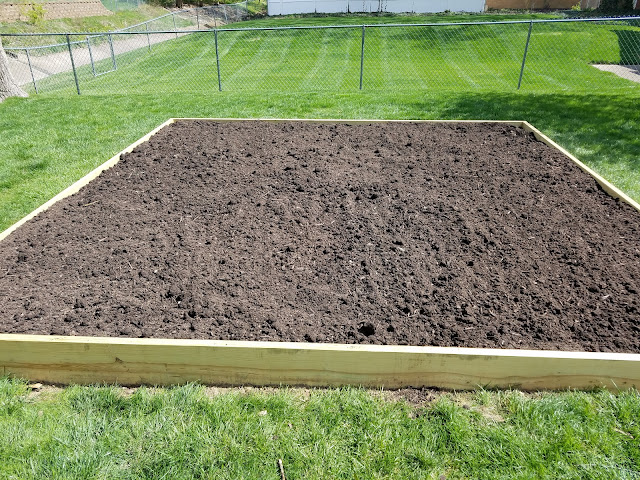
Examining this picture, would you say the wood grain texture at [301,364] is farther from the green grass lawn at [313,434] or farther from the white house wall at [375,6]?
the white house wall at [375,6]

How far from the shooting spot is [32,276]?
3.38 m

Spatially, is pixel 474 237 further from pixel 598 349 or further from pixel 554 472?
pixel 554 472

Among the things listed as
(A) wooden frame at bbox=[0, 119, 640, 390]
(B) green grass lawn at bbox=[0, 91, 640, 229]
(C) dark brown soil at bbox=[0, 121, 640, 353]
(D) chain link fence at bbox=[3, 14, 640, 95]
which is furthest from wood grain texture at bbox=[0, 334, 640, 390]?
(D) chain link fence at bbox=[3, 14, 640, 95]

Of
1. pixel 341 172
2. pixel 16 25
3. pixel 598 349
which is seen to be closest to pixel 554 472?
pixel 598 349

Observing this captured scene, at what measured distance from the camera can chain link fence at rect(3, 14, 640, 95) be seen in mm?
12102

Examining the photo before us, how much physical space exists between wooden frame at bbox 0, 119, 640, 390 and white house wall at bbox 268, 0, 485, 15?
36.2 meters

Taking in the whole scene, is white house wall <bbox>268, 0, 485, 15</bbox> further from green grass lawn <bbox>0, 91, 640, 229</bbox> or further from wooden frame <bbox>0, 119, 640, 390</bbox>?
wooden frame <bbox>0, 119, 640, 390</bbox>

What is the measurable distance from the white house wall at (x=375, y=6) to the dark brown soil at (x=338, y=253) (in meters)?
33.0

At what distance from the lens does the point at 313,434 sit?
7.45 ft

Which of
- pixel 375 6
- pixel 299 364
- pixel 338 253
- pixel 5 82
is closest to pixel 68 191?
pixel 338 253

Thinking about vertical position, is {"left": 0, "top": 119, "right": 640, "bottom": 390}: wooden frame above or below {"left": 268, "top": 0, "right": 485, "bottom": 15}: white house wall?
below

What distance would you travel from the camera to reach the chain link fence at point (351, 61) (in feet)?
39.7

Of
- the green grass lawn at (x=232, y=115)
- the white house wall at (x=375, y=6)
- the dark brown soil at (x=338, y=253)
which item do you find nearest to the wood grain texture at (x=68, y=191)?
the dark brown soil at (x=338, y=253)

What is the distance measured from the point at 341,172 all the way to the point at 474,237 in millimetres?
1779
